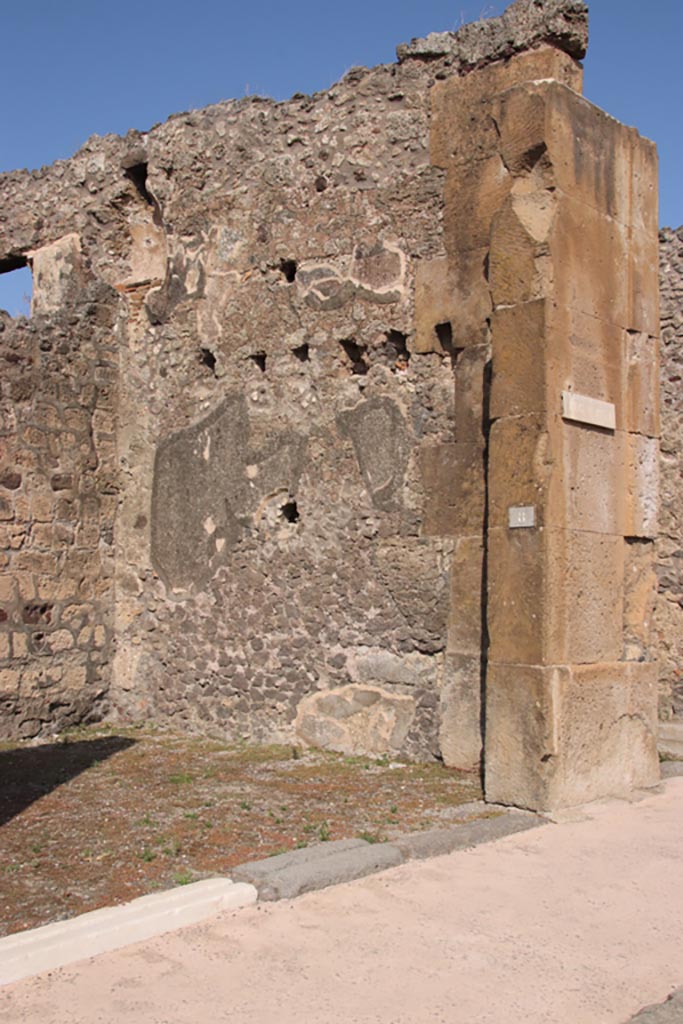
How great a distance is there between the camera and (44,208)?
28.6 feet

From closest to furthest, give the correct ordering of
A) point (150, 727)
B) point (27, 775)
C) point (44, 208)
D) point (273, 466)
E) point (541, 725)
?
point (541, 725) < point (27, 775) < point (273, 466) < point (150, 727) < point (44, 208)

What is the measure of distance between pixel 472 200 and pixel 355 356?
1.18m

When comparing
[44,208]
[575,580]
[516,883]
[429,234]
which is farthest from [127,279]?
[516,883]

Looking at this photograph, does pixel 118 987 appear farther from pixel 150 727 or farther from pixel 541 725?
pixel 150 727

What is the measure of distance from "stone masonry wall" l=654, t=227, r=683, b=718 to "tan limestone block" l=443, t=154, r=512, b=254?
3.38 m

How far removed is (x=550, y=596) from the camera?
A: 17.3ft

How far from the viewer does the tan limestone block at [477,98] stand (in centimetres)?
610

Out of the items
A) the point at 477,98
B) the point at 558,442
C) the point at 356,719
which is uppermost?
the point at 477,98

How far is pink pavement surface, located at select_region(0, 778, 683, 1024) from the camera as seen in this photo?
296 cm

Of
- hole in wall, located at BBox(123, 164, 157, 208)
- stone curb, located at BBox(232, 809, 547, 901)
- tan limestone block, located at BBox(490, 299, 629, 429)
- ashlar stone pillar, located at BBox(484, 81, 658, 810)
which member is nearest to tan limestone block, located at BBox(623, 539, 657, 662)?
ashlar stone pillar, located at BBox(484, 81, 658, 810)

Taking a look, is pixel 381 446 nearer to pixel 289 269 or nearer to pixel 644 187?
pixel 289 269

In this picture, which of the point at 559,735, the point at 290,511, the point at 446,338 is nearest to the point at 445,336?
the point at 446,338

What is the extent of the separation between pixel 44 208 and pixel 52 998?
7.04 m

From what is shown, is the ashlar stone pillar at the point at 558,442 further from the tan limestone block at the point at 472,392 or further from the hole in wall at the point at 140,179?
the hole in wall at the point at 140,179
